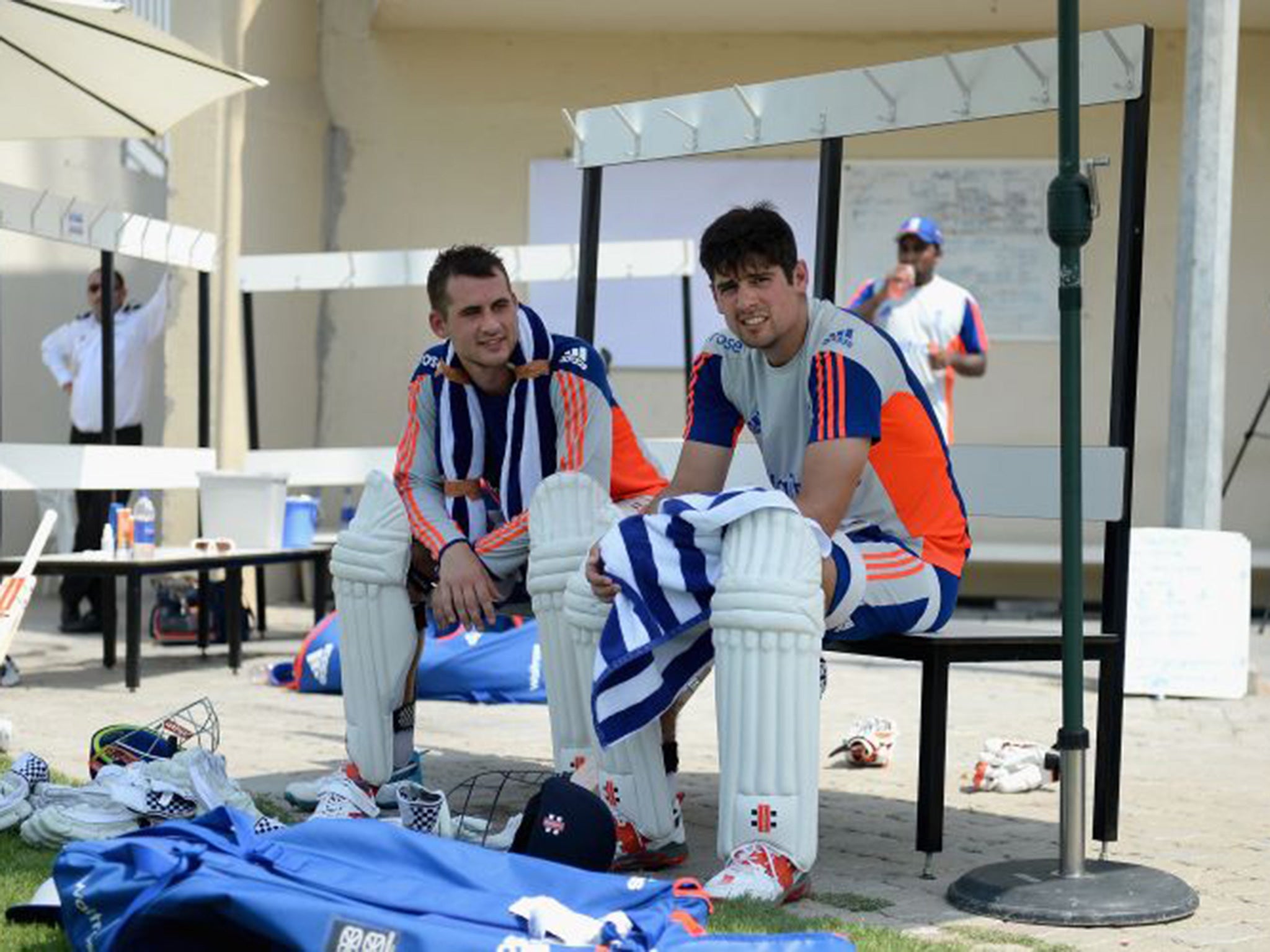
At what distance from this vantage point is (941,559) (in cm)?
438

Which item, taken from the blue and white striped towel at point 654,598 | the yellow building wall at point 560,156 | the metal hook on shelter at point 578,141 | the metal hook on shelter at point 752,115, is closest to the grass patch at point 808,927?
the blue and white striped towel at point 654,598

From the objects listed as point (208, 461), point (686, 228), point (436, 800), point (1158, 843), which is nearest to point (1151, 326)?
point (686, 228)

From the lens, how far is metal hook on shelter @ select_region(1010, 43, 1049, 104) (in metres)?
5.08

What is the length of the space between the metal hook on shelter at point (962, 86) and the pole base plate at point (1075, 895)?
1.97 metres

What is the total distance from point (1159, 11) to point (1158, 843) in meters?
7.46

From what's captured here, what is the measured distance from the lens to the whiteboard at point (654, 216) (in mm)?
12062

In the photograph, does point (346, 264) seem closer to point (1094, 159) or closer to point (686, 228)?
point (686, 228)

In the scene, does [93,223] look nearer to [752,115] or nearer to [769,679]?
[752,115]

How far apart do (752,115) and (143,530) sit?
3527 millimetres

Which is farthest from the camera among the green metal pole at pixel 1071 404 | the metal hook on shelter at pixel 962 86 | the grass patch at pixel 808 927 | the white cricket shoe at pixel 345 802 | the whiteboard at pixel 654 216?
the whiteboard at pixel 654 216

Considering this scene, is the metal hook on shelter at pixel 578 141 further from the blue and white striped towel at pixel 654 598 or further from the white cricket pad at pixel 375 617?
the blue and white striped towel at pixel 654 598

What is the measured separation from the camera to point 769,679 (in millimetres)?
3844

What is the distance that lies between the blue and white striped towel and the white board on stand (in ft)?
13.9

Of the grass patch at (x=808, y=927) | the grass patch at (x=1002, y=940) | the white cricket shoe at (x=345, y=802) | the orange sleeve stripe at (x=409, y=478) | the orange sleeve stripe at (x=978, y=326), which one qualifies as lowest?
the grass patch at (x=1002, y=940)
